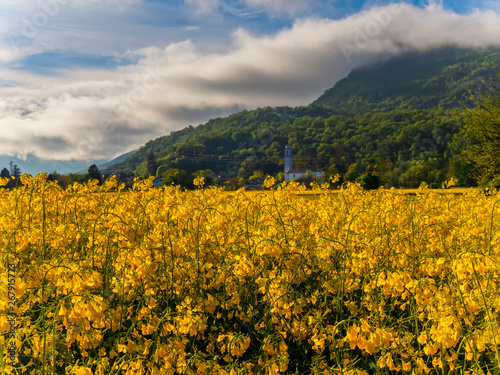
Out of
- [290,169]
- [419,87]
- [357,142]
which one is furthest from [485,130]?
[419,87]

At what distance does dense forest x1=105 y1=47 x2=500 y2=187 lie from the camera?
2773 inches

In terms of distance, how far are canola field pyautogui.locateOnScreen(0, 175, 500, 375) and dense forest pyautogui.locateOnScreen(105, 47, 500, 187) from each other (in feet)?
170

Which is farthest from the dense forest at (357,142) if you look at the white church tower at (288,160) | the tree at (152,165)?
the white church tower at (288,160)

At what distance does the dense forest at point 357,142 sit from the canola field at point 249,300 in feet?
170

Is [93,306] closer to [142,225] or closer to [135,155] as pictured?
[142,225]

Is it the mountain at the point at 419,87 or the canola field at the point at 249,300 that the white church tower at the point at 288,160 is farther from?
the canola field at the point at 249,300

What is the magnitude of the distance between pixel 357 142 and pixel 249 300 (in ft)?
335

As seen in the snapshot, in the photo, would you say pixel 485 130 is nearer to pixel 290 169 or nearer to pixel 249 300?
pixel 249 300

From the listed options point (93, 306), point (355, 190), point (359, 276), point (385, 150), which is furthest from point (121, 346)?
point (385, 150)

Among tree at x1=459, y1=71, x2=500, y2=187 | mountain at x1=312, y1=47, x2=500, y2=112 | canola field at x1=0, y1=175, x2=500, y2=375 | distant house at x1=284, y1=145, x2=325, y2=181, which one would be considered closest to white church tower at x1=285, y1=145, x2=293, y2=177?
distant house at x1=284, y1=145, x2=325, y2=181

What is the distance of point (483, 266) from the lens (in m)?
3.12

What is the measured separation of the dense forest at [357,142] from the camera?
231ft

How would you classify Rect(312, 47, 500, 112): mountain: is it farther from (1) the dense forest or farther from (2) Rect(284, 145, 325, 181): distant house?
(2) Rect(284, 145, 325, 181): distant house

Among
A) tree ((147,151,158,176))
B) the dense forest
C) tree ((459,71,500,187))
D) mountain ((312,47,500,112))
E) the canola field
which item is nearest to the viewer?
the canola field
